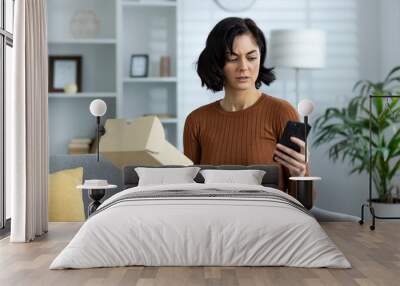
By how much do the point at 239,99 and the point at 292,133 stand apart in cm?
58

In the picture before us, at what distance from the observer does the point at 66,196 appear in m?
5.81

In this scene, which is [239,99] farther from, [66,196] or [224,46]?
[66,196]

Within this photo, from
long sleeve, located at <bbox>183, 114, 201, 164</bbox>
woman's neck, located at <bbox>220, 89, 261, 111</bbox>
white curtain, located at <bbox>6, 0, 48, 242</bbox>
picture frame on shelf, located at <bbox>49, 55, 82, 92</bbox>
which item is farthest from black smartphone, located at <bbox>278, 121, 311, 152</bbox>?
picture frame on shelf, located at <bbox>49, 55, 82, 92</bbox>

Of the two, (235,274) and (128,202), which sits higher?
(128,202)

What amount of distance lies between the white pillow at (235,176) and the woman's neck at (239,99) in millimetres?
782

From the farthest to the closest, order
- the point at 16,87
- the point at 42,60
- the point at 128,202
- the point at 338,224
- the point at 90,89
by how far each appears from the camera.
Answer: the point at 90,89, the point at 338,224, the point at 42,60, the point at 16,87, the point at 128,202

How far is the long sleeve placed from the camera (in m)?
5.94

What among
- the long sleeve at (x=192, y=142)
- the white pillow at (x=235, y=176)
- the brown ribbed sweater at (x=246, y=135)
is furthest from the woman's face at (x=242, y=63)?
the white pillow at (x=235, y=176)

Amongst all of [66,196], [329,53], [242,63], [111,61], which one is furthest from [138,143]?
[329,53]

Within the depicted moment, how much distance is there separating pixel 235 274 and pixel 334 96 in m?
4.06

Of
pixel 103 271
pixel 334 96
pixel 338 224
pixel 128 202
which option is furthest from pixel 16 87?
pixel 334 96

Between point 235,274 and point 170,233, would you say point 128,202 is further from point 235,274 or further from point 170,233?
point 235,274

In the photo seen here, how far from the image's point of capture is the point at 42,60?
5.41 m

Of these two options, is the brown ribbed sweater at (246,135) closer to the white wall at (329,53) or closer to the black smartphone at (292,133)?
the black smartphone at (292,133)
